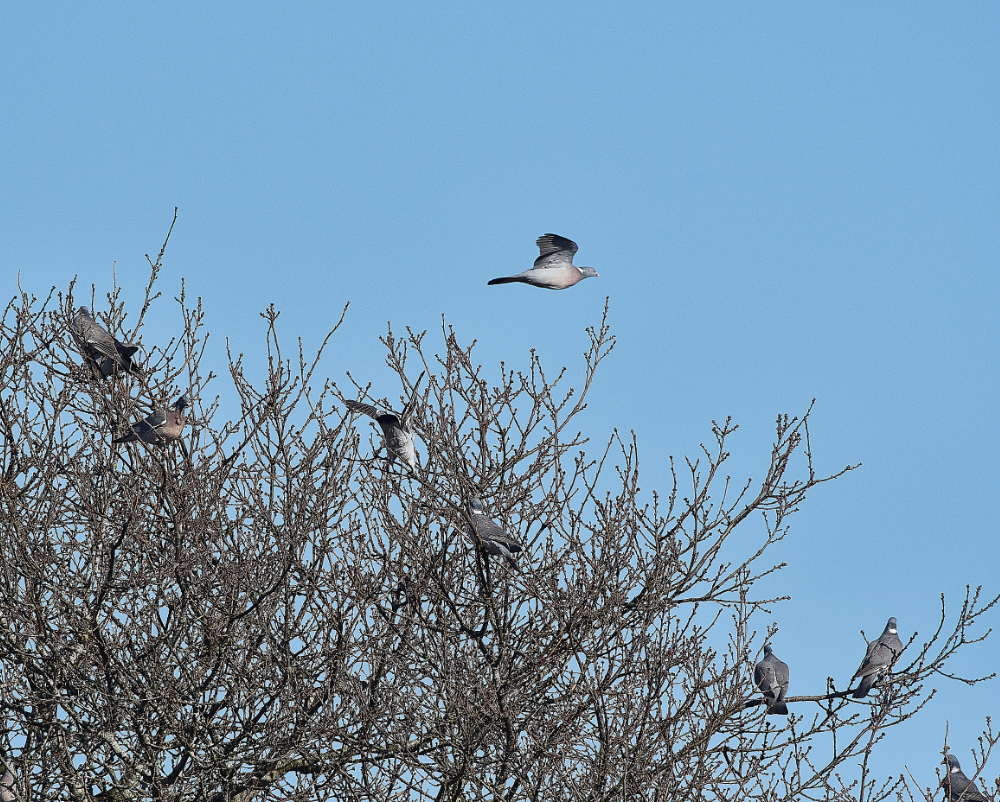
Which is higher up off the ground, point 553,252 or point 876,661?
point 553,252

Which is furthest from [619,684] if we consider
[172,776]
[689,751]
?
[172,776]

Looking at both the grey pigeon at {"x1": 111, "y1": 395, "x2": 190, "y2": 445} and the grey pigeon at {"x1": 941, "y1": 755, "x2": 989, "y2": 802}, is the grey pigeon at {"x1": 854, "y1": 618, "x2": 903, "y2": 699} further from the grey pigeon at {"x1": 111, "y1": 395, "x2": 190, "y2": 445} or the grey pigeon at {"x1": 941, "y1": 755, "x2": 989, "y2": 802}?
the grey pigeon at {"x1": 111, "y1": 395, "x2": 190, "y2": 445}

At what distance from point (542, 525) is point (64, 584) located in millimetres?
3333

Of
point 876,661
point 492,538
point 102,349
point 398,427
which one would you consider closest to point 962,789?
point 876,661

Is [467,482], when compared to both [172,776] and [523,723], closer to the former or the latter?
[523,723]

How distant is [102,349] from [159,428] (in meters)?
0.94

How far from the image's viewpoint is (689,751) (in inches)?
285

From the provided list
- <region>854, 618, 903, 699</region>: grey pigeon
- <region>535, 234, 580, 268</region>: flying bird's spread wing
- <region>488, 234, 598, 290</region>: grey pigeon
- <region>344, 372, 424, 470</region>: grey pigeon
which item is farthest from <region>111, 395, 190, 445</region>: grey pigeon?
<region>854, 618, 903, 699</region>: grey pigeon

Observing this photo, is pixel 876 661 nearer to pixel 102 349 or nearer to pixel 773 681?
pixel 773 681

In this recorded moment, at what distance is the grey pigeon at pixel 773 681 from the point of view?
7.88 m

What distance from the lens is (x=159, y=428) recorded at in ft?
25.8

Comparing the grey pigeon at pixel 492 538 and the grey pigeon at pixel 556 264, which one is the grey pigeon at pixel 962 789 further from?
the grey pigeon at pixel 556 264

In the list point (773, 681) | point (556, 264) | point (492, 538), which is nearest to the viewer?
point (492, 538)

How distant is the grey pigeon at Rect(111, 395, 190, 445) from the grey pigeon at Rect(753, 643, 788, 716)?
4.37 metres
